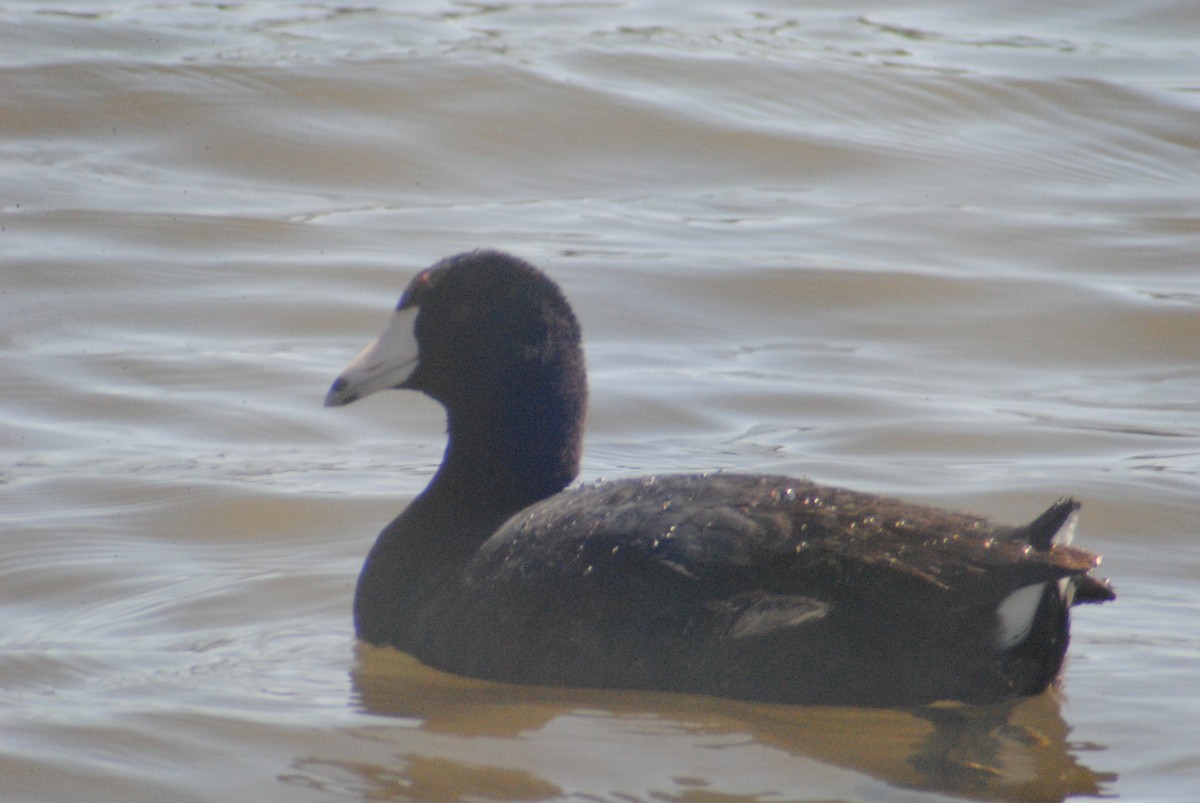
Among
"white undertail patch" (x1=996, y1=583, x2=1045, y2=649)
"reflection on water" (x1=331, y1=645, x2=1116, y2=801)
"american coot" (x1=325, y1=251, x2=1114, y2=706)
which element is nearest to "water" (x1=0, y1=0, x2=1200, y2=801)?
"reflection on water" (x1=331, y1=645, x2=1116, y2=801)

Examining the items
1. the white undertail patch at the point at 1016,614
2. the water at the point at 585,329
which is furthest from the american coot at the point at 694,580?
the water at the point at 585,329

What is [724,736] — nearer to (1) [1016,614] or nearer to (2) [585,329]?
(1) [1016,614]

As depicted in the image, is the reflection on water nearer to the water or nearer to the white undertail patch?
the water

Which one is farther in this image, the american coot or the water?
the water

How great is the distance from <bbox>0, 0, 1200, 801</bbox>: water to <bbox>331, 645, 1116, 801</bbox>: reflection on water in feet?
0.04

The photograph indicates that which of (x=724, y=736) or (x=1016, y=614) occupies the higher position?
(x=1016, y=614)

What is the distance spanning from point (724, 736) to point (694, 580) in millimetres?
375

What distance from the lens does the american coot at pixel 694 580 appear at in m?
4.14

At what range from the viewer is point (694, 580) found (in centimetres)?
→ 426

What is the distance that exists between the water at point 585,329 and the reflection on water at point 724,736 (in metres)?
0.01

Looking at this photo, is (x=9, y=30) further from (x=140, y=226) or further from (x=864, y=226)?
(x=864, y=226)

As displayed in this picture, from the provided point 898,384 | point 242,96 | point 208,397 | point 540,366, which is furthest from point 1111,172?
point 540,366

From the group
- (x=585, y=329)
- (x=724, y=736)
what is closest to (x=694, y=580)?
(x=724, y=736)

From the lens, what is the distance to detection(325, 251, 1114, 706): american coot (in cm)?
414
